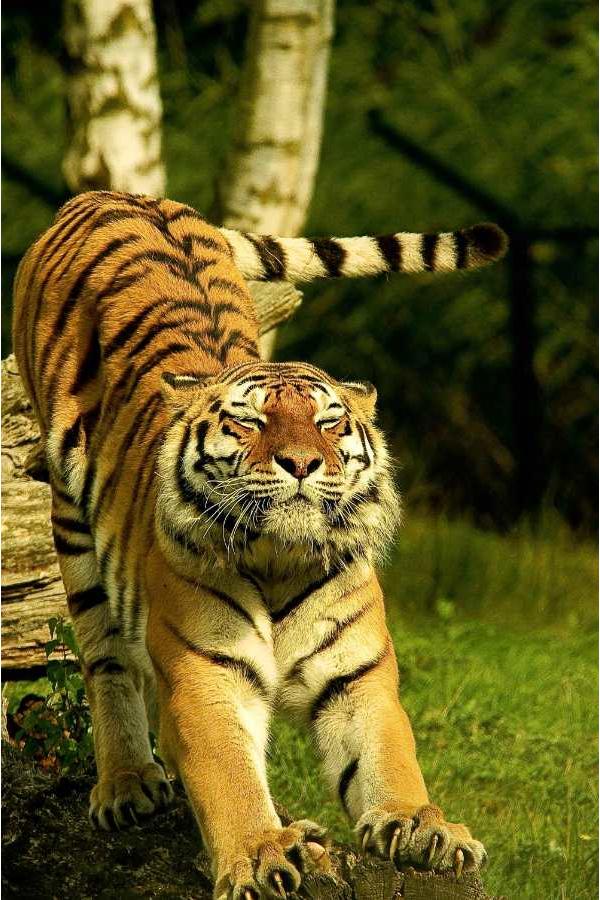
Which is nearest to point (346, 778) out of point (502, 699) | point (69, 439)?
point (69, 439)

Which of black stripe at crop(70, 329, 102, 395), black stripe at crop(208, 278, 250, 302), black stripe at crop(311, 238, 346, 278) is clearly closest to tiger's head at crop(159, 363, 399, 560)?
black stripe at crop(208, 278, 250, 302)

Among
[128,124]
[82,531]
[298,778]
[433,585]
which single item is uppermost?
[128,124]

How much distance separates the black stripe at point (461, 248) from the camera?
4.20 metres

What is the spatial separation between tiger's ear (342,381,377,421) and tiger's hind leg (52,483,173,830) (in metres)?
0.86

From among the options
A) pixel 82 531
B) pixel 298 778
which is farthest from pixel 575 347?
pixel 82 531

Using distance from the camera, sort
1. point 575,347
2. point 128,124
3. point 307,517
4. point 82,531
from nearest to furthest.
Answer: point 307,517 < point 82,531 < point 128,124 < point 575,347

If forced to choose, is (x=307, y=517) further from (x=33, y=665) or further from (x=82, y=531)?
(x=33, y=665)

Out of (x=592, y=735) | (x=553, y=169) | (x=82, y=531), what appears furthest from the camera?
(x=553, y=169)

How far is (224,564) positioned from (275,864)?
2.30ft

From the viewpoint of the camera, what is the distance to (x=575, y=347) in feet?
29.9

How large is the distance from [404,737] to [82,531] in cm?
132

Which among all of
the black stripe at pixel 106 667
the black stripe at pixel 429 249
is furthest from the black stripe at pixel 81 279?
the black stripe at pixel 106 667

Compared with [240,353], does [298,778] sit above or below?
below

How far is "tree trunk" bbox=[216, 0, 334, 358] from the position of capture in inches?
266
